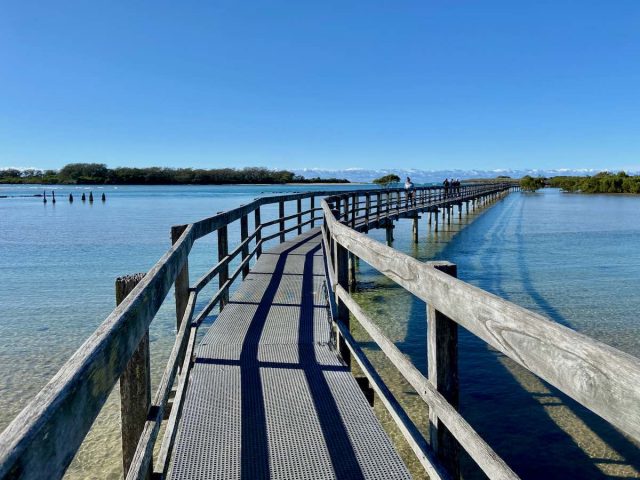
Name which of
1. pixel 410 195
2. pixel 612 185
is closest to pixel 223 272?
pixel 410 195

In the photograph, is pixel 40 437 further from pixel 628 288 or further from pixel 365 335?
pixel 628 288

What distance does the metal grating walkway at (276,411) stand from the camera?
2.65m

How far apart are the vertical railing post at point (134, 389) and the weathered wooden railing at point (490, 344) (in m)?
1.35

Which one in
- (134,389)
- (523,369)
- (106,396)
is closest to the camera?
(106,396)

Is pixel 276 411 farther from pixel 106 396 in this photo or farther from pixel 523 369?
pixel 523 369

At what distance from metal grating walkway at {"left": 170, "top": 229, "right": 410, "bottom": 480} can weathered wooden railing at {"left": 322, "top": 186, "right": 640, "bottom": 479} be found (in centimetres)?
28

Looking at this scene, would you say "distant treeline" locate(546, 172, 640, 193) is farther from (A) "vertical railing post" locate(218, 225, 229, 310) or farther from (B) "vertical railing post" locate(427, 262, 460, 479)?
(B) "vertical railing post" locate(427, 262, 460, 479)

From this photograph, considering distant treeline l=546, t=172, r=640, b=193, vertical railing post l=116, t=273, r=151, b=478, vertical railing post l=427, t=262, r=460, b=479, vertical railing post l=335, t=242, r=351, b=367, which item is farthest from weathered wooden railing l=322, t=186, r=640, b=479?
distant treeline l=546, t=172, r=640, b=193

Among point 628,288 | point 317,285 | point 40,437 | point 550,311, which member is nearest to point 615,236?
point 628,288

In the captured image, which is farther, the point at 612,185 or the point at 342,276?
the point at 612,185

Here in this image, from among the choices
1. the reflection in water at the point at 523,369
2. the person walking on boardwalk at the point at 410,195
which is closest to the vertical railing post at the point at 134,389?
the reflection in water at the point at 523,369

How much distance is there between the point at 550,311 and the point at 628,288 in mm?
3342

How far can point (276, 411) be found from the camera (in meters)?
3.26

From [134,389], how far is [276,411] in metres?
0.90
